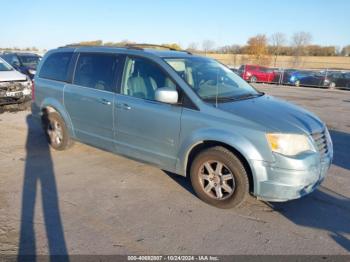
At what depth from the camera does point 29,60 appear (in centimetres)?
1639

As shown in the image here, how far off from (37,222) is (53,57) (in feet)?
11.5

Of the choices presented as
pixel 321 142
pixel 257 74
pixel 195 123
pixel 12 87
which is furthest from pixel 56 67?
pixel 257 74

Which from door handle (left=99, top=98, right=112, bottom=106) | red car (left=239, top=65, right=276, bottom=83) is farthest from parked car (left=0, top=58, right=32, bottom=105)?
red car (left=239, top=65, right=276, bottom=83)

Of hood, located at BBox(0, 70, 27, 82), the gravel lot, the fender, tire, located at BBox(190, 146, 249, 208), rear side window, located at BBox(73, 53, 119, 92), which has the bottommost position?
the gravel lot

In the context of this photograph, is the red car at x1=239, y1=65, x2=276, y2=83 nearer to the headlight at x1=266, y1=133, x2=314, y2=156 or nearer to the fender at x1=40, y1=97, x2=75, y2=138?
the fender at x1=40, y1=97, x2=75, y2=138

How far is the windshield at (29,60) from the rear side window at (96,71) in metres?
12.0

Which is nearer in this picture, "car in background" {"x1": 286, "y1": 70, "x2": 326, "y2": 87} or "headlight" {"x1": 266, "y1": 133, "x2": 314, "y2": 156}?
"headlight" {"x1": 266, "y1": 133, "x2": 314, "y2": 156}

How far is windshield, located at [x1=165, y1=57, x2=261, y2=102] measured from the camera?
426 cm

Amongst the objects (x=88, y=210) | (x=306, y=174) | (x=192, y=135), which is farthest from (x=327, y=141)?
(x=88, y=210)

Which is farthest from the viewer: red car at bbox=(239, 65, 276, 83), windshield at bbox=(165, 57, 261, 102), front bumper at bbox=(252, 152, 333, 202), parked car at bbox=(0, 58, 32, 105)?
red car at bbox=(239, 65, 276, 83)

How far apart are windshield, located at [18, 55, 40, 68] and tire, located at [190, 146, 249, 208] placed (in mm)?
14322

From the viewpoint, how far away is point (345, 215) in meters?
3.83

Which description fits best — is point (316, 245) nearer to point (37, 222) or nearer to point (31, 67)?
point (37, 222)

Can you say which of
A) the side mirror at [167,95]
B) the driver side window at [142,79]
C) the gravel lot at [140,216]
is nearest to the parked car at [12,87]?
the gravel lot at [140,216]
